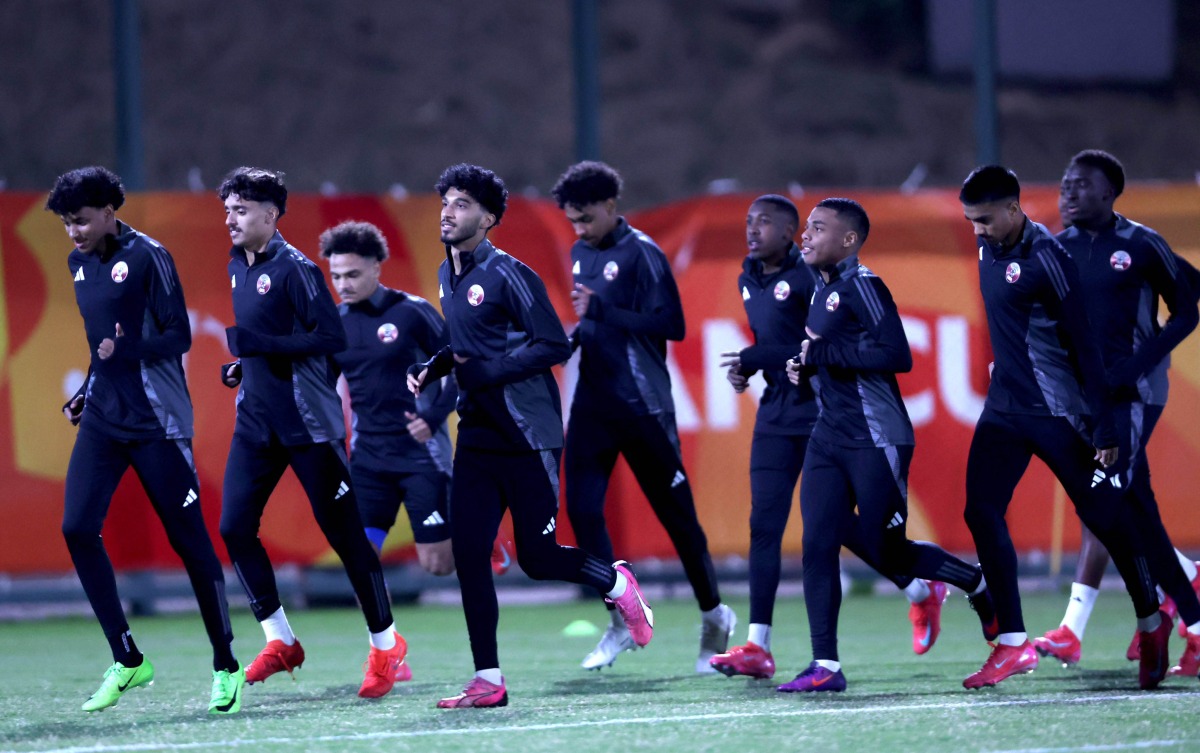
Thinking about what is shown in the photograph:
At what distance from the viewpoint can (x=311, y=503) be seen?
7703 mm

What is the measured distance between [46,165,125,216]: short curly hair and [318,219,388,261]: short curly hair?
1.68m

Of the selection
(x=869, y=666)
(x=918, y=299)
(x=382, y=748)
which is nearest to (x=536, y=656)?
(x=869, y=666)

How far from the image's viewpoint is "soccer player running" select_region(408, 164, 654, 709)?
7.29 metres

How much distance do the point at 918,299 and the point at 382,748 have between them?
7577mm

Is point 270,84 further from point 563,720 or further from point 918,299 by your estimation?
point 563,720

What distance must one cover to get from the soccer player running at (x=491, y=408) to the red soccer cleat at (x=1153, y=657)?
2.43m

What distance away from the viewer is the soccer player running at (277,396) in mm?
7645

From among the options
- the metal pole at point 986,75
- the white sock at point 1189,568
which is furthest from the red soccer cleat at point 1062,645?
the metal pole at point 986,75

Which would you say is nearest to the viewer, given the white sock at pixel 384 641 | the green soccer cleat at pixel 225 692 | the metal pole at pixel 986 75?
the green soccer cleat at pixel 225 692

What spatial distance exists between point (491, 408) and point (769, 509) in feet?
5.82

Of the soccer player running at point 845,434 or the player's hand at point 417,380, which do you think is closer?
the player's hand at point 417,380

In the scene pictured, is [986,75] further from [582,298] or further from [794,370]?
[794,370]

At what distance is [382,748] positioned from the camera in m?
6.32

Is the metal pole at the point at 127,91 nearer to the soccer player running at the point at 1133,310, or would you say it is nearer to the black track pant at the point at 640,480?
the black track pant at the point at 640,480
